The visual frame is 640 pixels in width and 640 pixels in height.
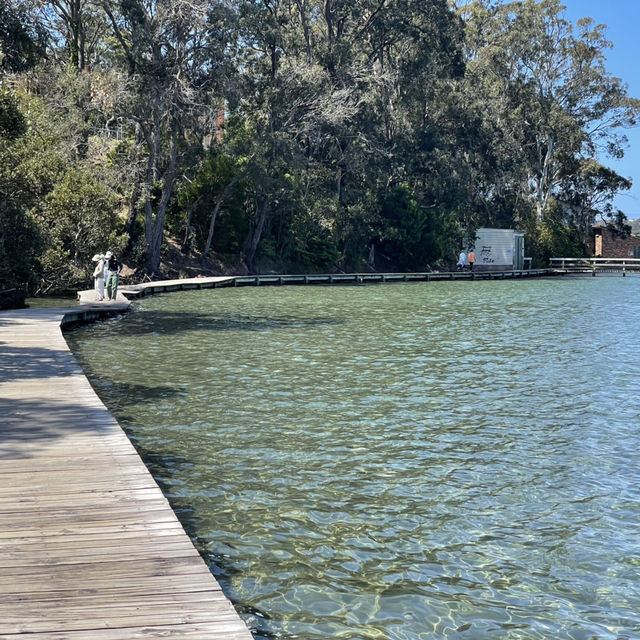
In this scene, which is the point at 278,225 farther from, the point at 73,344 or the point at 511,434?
the point at 511,434

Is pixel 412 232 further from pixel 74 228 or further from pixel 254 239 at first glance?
pixel 74 228

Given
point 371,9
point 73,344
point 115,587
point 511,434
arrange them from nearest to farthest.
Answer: point 115,587 < point 511,434 < point 73,344 < point 371,9

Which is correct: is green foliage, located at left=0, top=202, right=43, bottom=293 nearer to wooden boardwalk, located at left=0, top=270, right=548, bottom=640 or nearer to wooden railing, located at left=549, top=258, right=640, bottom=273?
wooden boardwalk, located at left=0, top=270, right=548, bottom=640

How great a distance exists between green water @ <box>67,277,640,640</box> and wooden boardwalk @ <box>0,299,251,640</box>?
71cm

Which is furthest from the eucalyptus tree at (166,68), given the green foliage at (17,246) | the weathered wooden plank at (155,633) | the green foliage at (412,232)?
the weathered wooden plank at (155,633)

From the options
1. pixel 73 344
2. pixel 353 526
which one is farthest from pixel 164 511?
pixel 73 344

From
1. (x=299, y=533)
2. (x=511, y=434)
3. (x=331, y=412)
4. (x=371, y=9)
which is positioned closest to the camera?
(x=299, y=533)

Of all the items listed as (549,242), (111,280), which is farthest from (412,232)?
(111,280)

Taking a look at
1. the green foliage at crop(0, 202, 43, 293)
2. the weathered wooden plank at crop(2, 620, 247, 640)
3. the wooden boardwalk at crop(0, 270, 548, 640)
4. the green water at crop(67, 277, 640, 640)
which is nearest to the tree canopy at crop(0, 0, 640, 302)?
the green foliage at crop(0, 202, 43, 293)

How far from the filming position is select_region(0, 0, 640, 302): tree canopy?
113 feet

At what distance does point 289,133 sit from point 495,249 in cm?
2661

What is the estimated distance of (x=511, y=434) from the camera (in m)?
11.0

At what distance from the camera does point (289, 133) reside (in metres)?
47.2

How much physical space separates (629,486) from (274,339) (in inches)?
524
